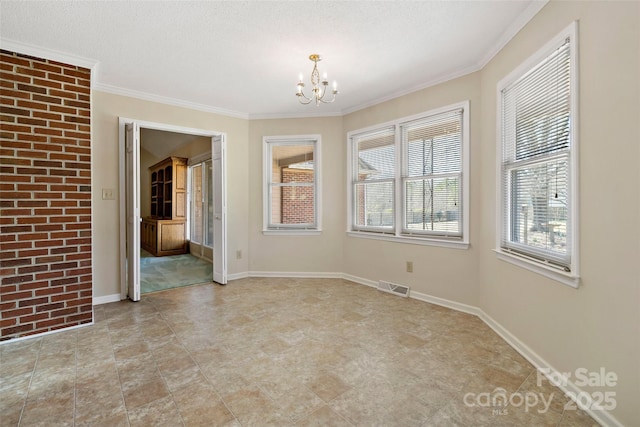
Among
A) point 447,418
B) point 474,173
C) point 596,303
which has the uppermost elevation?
point 474,173

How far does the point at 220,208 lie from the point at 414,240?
261 cm

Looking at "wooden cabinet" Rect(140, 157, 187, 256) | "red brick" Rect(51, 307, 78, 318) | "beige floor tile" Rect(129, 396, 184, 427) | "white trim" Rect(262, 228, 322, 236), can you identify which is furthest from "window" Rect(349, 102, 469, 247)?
"wooden cabinet" Rect(140, 157, 187, 256)

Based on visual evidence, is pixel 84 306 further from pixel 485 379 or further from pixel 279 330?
pixel 485 379

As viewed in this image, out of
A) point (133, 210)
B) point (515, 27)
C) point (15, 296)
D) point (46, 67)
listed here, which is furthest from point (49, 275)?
point (515, 27)

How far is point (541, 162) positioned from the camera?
2.21m

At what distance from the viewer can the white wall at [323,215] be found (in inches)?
180

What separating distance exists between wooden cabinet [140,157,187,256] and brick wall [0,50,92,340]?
12.5 feet

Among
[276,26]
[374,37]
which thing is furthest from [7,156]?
[374,37]

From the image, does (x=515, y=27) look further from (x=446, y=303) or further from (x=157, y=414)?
(x=157, y=414)

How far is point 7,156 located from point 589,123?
13.7 ft

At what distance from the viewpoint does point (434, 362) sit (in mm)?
2234

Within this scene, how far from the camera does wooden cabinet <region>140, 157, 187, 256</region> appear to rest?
21.6ft

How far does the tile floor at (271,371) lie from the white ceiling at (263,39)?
2.50 meters

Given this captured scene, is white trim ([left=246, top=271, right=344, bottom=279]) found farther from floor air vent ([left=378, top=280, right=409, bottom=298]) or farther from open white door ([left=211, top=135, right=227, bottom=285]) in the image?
floor air vent ([left=378, top=280, right=409, bottom=298])
